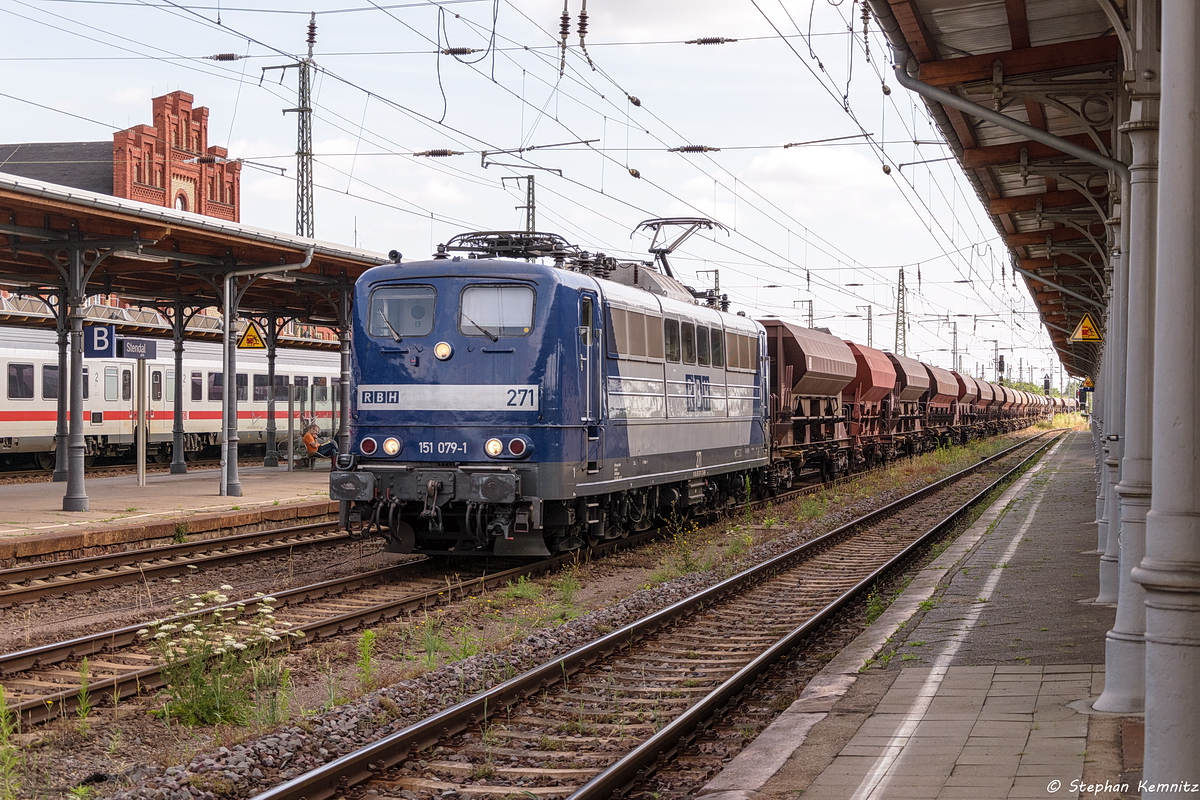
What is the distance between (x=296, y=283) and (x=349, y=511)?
12.9 meters

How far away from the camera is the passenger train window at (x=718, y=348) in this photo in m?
17.8

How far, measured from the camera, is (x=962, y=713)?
22.2 feet

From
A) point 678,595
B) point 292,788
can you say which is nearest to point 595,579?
point 678,595

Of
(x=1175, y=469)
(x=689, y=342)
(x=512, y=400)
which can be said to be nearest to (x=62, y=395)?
(x=689, y=342)

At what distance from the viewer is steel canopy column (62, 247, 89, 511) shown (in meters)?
17.2

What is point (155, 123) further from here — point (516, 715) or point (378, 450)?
point (516, 715)

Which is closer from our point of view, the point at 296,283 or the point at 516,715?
the point at 516,715

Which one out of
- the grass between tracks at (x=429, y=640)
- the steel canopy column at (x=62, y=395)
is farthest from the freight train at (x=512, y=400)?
the steel canopy column at (x=62, y=395)

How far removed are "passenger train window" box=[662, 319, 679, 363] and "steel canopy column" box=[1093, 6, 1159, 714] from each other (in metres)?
8.45

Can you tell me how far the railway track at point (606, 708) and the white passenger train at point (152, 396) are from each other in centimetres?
1733

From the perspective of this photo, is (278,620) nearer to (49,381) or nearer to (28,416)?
(28,416)

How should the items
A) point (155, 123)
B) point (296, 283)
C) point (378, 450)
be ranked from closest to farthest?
point (378, 450) → point (296, 283) → point (155, 123)

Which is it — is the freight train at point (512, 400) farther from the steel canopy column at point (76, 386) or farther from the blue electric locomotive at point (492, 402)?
the steel canopy column at point (76, 386)

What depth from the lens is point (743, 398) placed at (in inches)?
775
